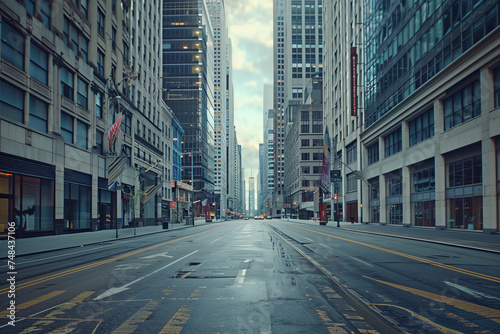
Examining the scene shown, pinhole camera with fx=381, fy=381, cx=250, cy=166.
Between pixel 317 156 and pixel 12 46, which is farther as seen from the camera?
pixel 317 156

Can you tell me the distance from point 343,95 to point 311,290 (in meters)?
69.2

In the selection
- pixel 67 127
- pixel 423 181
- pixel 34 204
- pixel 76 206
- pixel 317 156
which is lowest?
pixel 76 206

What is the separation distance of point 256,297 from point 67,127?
31834 mm

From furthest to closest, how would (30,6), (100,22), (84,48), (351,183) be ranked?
(351,183) < (100,22) < (84,48) < (30,6)

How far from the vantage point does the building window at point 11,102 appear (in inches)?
1011

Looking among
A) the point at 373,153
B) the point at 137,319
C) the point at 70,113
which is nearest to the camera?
the point at 137,319

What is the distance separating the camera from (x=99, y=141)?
42.1 metres

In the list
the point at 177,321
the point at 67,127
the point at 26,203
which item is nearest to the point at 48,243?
the point at 26,203

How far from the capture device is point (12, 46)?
87.8ft

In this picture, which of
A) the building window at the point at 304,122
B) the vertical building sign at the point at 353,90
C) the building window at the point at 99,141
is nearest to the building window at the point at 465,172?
the vertical building sign at the point at 353,90

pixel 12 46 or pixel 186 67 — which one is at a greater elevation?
pixel 186 67

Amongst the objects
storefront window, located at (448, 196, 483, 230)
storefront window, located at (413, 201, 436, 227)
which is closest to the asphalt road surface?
storefront window, located at (448, 196, 483, 230)

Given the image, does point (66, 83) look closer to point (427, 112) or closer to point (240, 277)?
point (240, 277)

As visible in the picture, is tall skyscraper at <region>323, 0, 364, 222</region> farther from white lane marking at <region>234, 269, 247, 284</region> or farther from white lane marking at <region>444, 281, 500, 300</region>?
white lane marking at <region>444, 281, 500, 300</region>
